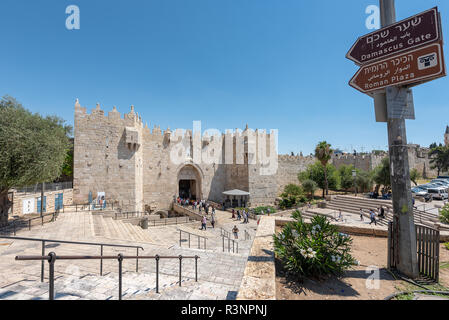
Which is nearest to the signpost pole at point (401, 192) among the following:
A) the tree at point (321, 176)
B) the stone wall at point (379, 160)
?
the tree at point (321, 176)

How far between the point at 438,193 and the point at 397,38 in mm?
25193

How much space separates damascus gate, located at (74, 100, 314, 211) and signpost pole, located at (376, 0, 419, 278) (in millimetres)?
18610

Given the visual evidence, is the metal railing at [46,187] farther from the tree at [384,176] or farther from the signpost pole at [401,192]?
the tree at [384,176]

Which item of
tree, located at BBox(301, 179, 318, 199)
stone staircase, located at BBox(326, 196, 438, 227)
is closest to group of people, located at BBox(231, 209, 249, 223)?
stone staircase, located at BBox(326, 196, 438, 227)

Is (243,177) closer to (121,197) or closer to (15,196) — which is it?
(121,197)

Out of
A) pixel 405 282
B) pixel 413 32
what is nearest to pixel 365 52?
pixel 413 32

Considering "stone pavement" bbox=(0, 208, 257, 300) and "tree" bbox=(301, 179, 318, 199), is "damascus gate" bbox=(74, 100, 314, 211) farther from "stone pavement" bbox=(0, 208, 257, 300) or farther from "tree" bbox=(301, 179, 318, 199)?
"stone pavement" bbox=(0, 208, 257, 300)

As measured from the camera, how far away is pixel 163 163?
75.4ft

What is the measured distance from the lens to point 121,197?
17906 millimetres

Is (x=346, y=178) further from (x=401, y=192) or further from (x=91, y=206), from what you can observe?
(x=91, y=206)

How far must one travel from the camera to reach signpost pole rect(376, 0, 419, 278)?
12.2 feet
